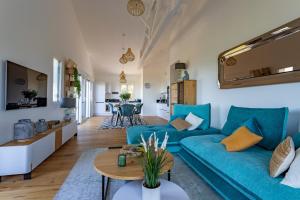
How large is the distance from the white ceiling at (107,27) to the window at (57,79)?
1.98 m

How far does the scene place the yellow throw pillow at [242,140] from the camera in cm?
207

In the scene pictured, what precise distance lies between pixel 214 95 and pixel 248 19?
5.12ft

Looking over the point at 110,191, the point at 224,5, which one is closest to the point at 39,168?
the point at 110,191

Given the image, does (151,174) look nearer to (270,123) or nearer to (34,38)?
(270,123)

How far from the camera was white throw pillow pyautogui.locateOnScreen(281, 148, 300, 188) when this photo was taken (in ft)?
4.18

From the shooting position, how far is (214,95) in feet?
13.0

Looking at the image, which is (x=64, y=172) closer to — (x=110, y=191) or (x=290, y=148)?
(x=110, y=191)

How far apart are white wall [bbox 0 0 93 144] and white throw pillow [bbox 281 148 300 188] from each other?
3181mm

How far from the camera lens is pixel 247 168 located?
5.34 ft

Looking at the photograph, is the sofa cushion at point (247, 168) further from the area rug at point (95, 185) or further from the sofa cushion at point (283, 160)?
the area rug at point (95, 185)

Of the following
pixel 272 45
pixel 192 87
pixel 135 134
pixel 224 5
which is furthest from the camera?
pixel 192 87

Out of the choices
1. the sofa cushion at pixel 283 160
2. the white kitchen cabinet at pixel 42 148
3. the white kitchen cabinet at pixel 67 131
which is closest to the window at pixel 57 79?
the white kitchen cabinet at pixel 67 131

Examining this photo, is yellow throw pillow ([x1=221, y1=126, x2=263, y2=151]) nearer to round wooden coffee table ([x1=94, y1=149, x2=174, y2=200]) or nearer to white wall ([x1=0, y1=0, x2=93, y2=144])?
round wooden coffee table ([x1=94, y1=149, x2=174, y2=200])

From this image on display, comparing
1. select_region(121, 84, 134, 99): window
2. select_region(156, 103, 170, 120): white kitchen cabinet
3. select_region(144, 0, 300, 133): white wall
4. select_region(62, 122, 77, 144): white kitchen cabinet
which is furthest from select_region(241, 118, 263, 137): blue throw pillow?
select_region(121, 84, 134, 99): window
